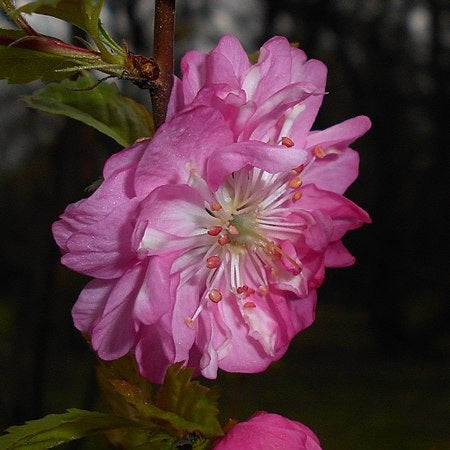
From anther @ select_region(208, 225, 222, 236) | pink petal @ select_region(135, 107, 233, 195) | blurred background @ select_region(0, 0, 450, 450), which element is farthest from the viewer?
blurred background @ select_region(0, 0, 450, 450)

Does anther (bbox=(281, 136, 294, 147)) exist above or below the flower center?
above

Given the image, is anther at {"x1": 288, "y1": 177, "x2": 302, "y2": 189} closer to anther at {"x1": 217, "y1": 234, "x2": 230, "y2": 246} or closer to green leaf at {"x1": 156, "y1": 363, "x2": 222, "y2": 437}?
anther at {"x1": 217, "y1": 234, "x2": 230, "y2": 246}

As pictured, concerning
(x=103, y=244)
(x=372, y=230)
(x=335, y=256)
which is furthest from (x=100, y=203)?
(x=372, y=230)

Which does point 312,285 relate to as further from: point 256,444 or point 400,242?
point 400,242

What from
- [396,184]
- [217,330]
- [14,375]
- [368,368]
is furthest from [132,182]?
[396,184]

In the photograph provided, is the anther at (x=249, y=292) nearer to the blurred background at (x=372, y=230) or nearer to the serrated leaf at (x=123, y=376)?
the serrated leaf at (x=123, y=376)

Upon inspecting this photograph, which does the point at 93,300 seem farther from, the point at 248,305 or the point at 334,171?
the point at 334,171

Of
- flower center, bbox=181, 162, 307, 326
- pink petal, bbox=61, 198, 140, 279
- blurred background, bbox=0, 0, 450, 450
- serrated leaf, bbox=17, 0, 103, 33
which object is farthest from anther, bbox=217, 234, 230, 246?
blurred background, bbox=0, 0, 450, 450
